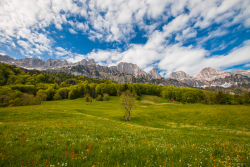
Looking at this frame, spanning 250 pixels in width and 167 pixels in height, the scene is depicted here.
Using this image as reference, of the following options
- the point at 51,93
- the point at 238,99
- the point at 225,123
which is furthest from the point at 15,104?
the point at 238,99

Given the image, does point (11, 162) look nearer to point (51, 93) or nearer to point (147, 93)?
point (51, 93)

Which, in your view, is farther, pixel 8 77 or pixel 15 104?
pixel 8 77

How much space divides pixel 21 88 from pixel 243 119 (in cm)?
17871

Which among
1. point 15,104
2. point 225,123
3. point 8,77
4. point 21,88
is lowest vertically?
point 225,123

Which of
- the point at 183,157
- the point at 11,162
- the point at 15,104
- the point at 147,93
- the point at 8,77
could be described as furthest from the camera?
the point at 147,93

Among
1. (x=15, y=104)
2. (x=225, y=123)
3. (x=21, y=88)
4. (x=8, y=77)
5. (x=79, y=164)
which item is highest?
(x=8, y=77)

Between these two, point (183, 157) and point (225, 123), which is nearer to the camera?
point (183, 157)

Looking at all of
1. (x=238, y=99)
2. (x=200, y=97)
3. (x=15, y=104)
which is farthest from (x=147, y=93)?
(x=15, y=104)

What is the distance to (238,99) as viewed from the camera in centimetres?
10994

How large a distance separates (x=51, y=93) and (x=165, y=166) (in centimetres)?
15579

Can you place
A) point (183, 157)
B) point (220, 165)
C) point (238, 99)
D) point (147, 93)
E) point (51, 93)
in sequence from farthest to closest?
point (147, 93), point (51, 93), point (238, 99), point (183, 157), point (220, 165)

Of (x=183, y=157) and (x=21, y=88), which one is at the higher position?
(x=21, y=88)

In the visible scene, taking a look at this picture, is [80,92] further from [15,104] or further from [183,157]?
[183,157]

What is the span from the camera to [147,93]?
174m
